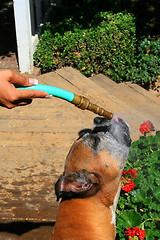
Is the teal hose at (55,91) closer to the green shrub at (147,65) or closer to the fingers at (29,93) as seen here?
the fingers at (29,93)

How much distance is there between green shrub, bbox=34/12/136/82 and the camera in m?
8.27

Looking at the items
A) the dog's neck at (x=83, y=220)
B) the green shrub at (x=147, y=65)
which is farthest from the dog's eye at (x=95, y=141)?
the green shrub at (x=147, y=65)

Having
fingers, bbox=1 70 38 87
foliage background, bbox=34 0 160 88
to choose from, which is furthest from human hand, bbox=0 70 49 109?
foliage background, bbox=34 0 160 88

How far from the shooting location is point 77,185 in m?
2.75

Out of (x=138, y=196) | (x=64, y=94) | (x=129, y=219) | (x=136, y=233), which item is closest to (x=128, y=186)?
(x=138, y=196)

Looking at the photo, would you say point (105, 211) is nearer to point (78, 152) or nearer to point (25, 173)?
point (78, 152)

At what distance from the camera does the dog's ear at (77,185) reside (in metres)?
2.69

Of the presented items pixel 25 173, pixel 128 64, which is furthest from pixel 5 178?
pixel 128 64

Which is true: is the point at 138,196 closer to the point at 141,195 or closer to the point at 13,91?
the point at 141,195

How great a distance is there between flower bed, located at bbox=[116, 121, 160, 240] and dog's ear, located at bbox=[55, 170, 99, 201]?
0.64 metres

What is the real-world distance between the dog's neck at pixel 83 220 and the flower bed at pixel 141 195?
14.1 inches

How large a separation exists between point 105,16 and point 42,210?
6.33 m

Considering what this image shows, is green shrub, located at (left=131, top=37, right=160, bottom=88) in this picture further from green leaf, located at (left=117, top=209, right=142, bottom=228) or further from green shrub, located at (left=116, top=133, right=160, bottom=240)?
green leaf, located at (left=117, top=209, right=142, bottom=228)

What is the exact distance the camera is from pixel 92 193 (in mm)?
2900
